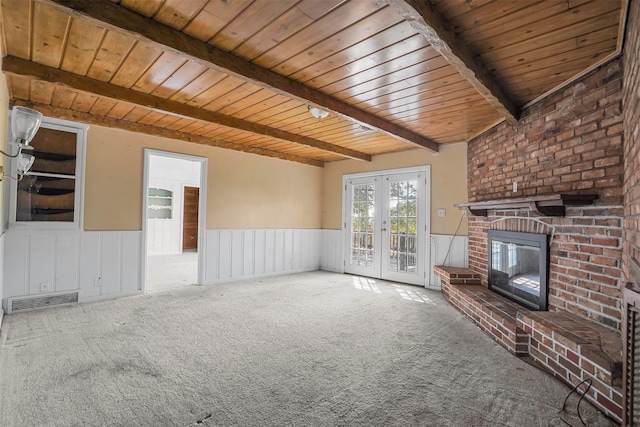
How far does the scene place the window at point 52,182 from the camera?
12.0ft

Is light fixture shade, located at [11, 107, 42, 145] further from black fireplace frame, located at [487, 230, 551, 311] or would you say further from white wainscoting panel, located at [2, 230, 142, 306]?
black fireplace frame, located at [487, 230, 551, 311]

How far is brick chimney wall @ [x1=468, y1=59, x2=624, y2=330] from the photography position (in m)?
2.17

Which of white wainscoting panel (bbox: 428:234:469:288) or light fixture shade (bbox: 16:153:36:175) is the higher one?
light fixture shade (bbox: 16:153:36:175)

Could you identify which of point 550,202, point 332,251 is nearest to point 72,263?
point 332,251

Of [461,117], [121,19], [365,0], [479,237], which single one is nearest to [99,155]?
[121,19]

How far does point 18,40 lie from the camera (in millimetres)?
2260

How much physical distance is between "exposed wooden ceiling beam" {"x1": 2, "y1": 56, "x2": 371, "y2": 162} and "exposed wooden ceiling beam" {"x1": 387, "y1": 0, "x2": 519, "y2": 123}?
2.64 meters


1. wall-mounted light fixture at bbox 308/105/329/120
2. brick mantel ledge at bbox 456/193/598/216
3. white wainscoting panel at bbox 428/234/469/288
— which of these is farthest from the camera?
white wainscoting panel at bbox 428/234/469/288

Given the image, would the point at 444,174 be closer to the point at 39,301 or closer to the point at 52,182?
the point at 52,182

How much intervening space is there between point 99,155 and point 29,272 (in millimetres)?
1614

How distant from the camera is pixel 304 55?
2.37 m

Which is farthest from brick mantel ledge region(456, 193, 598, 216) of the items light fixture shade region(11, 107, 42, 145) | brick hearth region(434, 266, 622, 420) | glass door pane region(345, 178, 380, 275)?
light fixture shade region(11, 107, 42, 145)

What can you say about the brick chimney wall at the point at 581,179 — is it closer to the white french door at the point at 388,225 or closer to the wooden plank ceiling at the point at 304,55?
the wooden plank ceiling at the point at 304,55

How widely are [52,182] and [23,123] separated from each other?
2133mm
